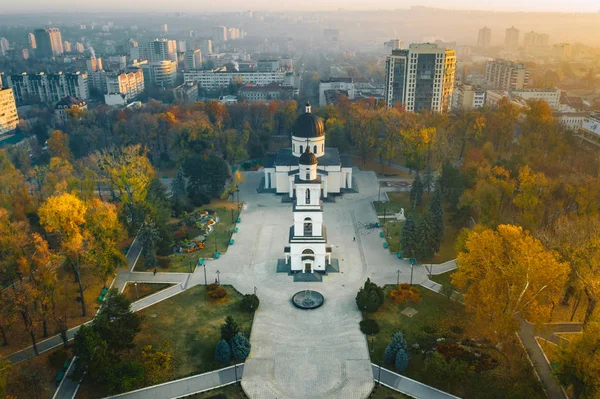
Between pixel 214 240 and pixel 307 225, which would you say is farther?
pixel 214 240

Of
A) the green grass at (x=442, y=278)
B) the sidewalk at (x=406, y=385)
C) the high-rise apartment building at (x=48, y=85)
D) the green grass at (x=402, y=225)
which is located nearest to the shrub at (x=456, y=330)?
the sidewalk at (x=406, y=385)

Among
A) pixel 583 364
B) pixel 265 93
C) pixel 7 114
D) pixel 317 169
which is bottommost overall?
pixel 317 169

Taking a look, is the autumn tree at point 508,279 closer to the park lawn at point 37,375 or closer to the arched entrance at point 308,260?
the arched entrance at point 308,260

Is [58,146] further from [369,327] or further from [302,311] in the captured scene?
[369,327]

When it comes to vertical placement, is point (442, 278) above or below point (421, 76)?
below

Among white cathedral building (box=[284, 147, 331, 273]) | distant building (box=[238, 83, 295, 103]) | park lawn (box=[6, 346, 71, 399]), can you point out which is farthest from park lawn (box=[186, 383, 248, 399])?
distant building (box=[238, 83, 295, 103])

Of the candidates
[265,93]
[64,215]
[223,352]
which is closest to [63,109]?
[265,93]

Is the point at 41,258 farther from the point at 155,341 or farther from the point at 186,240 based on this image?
the point at 186,240
